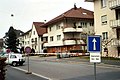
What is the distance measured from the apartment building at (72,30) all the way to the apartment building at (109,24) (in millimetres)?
11108

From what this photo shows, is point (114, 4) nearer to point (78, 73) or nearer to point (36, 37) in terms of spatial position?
point (78, 73)

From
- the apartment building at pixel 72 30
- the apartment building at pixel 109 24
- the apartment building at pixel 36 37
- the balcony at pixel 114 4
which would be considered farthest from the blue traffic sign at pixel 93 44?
the apartment building at pixel 36 37

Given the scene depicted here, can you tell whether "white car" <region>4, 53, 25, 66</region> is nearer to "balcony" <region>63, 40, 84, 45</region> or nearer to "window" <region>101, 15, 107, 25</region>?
"window" <region>101, 15, 107, 25</region>

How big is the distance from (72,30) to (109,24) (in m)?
18.0

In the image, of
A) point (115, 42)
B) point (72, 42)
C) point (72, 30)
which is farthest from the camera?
point (72, 30)

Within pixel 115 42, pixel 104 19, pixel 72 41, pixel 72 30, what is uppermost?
pixel 104 19

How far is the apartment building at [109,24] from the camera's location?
46719mm

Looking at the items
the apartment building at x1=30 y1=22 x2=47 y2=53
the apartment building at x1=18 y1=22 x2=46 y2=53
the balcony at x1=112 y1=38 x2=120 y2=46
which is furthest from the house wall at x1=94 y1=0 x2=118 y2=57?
the apartment building at x1=30 y1=22 x2=47 y2=53

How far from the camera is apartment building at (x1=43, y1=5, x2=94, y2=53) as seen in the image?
65.4 metres

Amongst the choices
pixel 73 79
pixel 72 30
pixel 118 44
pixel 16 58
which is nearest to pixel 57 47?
pixel 72 30

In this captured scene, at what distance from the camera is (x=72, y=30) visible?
216 feet

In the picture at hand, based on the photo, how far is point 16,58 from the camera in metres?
39.0

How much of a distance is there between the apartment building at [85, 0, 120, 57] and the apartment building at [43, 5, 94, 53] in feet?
36.4

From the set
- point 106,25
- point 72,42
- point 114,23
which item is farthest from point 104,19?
point 72,42
